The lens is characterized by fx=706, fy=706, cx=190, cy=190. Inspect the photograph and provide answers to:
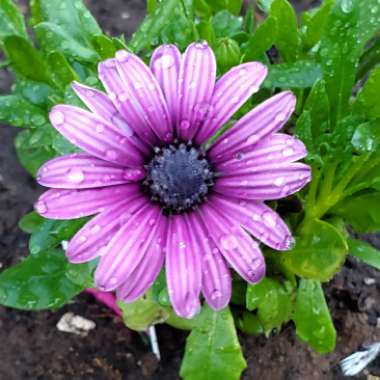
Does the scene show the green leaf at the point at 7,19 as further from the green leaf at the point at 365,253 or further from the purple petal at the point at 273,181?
the green leaf at the point at 365,253

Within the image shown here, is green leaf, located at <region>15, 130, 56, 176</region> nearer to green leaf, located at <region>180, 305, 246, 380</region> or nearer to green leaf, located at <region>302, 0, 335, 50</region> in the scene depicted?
green leaf, located at <region>180, 305, 246, 380</region>

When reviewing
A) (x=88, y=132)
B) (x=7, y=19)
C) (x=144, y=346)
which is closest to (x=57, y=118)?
(x=88, y=132)

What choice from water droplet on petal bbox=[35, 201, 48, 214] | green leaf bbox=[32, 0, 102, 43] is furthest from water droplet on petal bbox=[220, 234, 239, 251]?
green leaf bbox=[32, 0, 102, 43]

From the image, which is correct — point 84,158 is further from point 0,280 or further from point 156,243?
point 0,280

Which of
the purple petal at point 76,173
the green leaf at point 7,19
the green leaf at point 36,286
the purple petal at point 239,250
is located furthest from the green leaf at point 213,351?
the green leaf at point 7,19

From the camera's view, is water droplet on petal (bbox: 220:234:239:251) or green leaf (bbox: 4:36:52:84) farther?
green leaf (bbox: 4:36:52:84)

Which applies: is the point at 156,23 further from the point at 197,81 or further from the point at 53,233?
the point at 53,233
